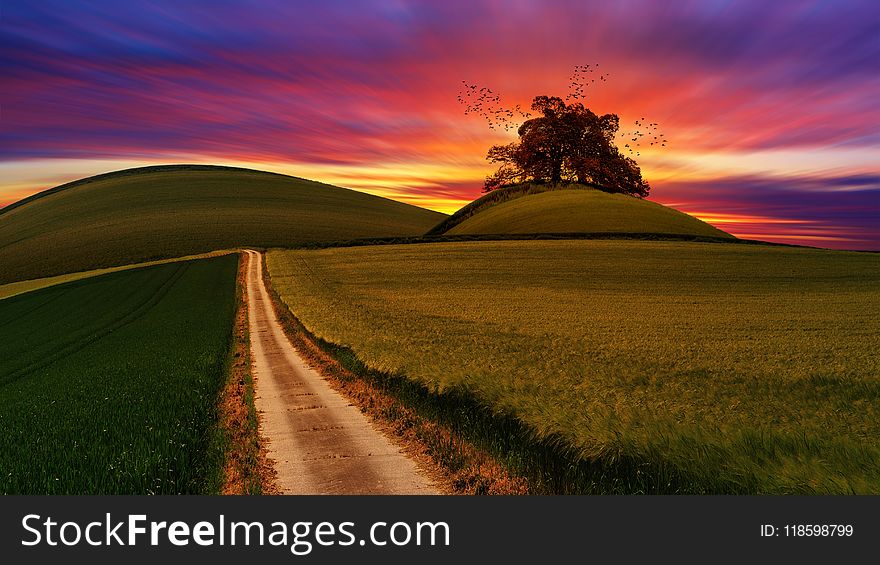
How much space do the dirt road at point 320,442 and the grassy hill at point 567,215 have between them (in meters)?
68.7

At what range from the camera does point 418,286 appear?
149ft

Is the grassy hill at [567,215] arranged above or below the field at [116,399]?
above

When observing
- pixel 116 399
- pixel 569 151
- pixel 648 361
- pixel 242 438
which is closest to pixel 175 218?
pixel 569 151

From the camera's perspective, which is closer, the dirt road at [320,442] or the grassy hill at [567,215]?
the dirt road at [320,442]

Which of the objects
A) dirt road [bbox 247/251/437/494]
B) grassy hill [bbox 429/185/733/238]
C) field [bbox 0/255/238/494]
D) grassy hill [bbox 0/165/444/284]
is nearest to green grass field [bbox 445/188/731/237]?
grassy hill [bbox 429/185/733/238]

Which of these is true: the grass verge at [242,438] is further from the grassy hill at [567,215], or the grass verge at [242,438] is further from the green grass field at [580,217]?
the green grass field at [580,217]

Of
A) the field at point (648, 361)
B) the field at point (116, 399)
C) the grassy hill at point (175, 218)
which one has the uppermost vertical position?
the grassy hill at point (175, 218)

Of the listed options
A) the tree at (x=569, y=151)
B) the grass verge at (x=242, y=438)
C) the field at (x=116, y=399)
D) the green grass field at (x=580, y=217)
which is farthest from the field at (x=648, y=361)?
the tree at (x=569, y=151)

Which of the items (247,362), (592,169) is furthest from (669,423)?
(592,169)

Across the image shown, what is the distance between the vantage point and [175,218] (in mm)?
129625

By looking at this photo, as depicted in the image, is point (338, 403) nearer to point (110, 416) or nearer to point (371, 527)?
point (110, 416)

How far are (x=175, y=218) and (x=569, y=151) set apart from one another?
270ft

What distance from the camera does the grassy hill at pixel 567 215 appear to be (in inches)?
3370

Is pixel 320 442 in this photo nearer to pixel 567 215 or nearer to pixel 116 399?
pixel 116 399
